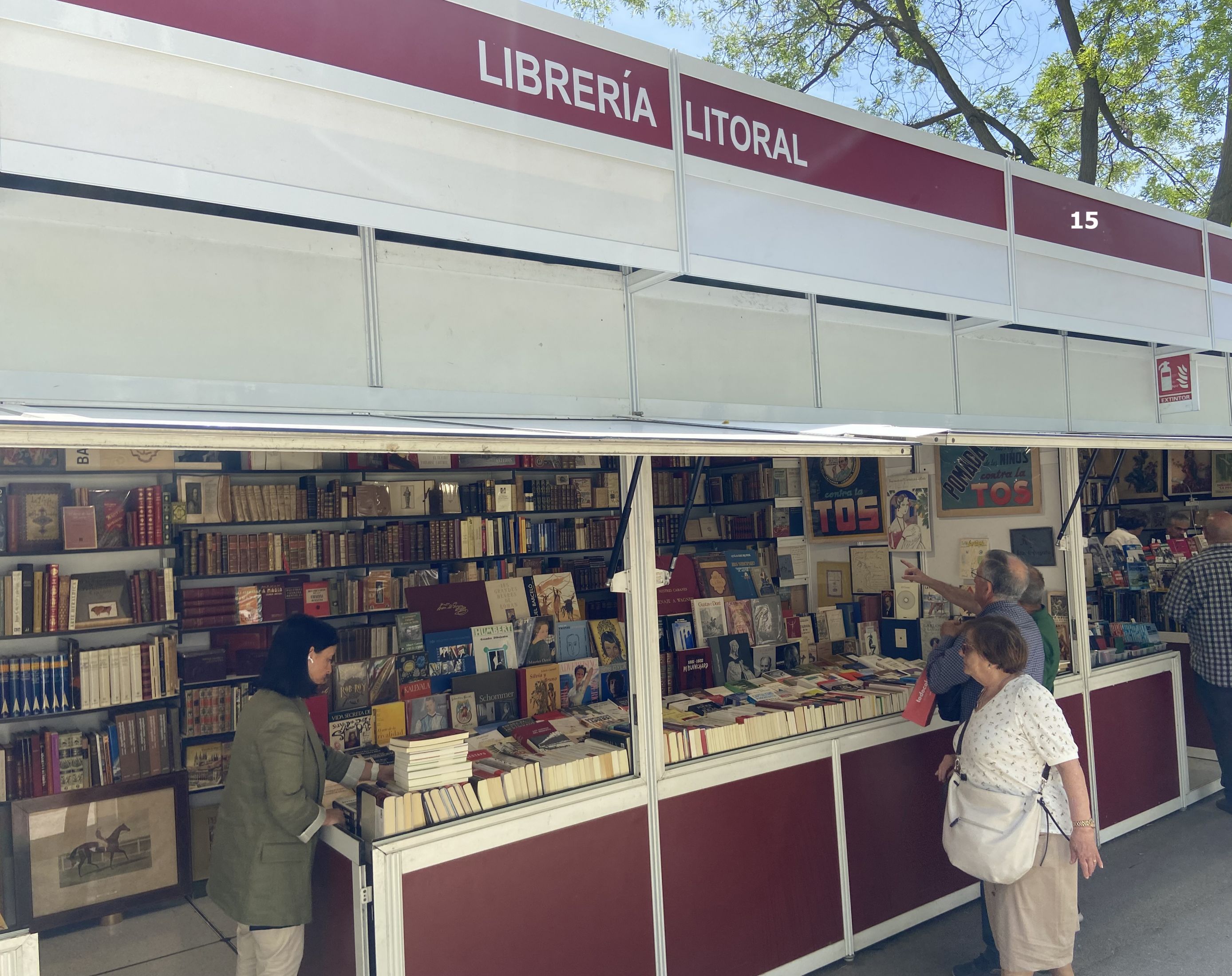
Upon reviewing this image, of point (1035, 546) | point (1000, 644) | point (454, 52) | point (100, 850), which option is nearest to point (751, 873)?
point (1000, 644)

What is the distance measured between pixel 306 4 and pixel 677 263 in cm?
151

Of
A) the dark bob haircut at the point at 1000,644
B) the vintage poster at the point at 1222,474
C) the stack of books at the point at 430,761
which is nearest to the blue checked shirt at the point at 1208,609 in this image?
the vintage poster at the point at 1222,474

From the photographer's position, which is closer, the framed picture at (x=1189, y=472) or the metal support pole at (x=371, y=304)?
the metal support pole at (x=371, y=304)

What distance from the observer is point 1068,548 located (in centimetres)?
511

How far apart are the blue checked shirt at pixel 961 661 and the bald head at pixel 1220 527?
246 cm

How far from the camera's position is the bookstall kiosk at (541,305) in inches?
94.4

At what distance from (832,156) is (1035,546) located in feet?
8.48

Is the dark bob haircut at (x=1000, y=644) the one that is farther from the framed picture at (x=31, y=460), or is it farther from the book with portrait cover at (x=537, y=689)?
the framed picture at (x=31, y=460)

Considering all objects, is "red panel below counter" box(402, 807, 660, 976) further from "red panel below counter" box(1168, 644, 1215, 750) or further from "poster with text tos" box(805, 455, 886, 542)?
"red panel below counter" box(1168, 644, 1215, 750)

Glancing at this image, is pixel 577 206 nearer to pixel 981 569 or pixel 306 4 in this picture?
pixel 306 4

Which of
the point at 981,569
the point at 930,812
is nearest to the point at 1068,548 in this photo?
the point at 981,569

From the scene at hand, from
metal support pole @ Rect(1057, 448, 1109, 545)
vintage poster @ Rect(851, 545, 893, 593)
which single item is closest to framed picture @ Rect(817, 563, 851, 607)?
vintage poster @ Rect(851, 545, 893, 593)

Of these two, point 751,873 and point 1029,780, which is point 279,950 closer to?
point 751,873

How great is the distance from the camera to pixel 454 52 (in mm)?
2949
